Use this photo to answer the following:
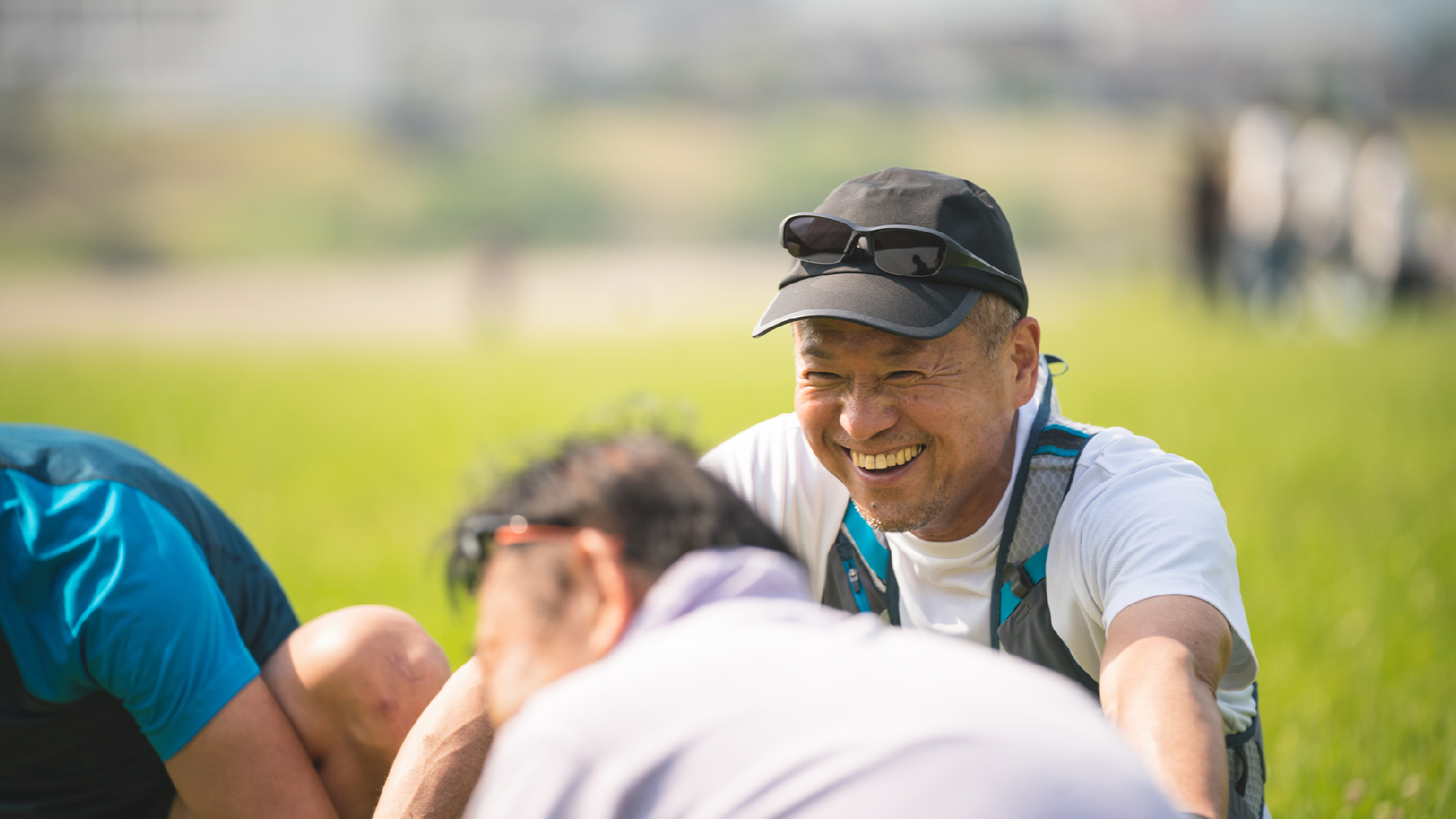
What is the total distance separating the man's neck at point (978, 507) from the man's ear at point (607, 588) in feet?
3.81

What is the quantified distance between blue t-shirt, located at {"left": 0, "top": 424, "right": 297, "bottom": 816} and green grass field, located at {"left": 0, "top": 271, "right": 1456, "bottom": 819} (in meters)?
0.61

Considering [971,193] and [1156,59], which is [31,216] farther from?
[1156,59]

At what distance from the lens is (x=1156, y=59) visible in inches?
3041

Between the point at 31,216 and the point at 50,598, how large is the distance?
53.2m

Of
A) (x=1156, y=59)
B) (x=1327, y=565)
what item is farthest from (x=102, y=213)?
(x=1156, y=59)

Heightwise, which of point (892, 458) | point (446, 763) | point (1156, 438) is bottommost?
point (1156, 438)

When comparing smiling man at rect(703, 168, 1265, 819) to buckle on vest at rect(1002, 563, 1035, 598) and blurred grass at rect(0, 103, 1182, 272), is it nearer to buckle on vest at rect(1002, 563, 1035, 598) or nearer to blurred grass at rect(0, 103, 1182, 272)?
buckle on vest at rect(1002, 563, 1035, 598)

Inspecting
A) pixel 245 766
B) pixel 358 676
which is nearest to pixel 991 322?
pixel 358 676

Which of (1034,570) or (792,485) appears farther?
(792,485)

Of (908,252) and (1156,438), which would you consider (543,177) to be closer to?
(1156,438)

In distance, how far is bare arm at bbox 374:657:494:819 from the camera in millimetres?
2438

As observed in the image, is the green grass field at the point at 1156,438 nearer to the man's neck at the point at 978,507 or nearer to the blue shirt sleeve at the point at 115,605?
the blue shirt sleeve at the point at 115,605

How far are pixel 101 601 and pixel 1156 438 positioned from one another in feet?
25.5

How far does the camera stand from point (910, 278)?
2.37 meters
